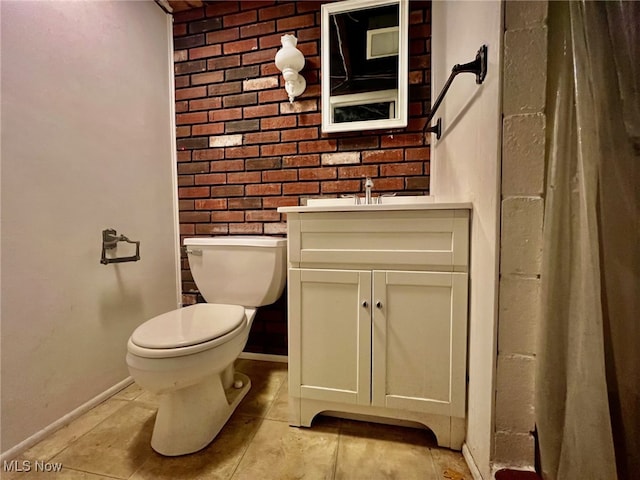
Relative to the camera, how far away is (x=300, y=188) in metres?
1.48

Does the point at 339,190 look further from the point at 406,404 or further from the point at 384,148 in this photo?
the point at 406,404

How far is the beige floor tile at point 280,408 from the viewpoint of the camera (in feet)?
3.59

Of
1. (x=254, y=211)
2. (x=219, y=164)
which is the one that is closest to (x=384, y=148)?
(x=254, y=211)

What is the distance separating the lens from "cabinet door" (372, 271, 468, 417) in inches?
34.4

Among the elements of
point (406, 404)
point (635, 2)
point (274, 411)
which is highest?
→ point (635, 2)

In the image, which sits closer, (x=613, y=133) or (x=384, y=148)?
(x=613, y=133)

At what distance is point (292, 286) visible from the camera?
1006 millimetres

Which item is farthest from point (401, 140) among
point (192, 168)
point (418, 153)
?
point (192, 168)

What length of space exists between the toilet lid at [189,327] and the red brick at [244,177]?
2.44 ft

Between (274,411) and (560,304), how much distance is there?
109 cm

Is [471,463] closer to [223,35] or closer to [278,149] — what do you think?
[278,149]

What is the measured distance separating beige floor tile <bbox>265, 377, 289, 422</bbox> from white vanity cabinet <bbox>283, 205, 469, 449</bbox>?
0.10m

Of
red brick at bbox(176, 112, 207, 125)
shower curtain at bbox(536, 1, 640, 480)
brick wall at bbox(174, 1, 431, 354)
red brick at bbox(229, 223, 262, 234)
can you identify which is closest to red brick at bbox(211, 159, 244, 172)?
brick wall at bbox(174, 1, 431, 354)

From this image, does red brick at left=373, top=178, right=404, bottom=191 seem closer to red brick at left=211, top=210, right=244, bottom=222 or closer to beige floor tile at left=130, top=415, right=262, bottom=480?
red brick at left=211, top=210, right=244, bottom=222
